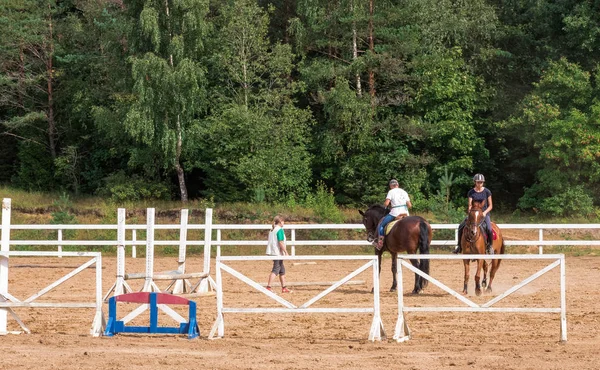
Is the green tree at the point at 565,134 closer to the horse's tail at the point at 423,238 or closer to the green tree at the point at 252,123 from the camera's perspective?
the green tree at the point at 252,123

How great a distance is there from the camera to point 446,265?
26.7 metres

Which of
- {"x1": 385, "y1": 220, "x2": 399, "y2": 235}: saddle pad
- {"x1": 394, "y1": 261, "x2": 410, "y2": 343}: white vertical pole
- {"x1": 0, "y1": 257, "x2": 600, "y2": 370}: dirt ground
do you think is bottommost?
{"x1": 0, "y1": 257, "x2": 600, "y2": 370}: dirt ground

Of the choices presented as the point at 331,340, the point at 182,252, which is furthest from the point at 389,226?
the point at 331,340

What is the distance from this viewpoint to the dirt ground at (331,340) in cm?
1083

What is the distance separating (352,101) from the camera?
142 feet

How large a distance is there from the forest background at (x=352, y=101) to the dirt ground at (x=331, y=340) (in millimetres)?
24028

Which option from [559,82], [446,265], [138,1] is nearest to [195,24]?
[138,1]

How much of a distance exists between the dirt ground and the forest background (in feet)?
78.8

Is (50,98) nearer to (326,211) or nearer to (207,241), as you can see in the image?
(326,211)

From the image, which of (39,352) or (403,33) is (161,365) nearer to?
(39,352)

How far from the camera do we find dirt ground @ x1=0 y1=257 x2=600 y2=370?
35.5 ft

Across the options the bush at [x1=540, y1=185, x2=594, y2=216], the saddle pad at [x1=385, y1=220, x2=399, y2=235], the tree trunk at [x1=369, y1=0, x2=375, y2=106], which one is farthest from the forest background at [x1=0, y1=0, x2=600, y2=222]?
the saddle pad at [x1=385, y1=220, x2=399, y2=235]

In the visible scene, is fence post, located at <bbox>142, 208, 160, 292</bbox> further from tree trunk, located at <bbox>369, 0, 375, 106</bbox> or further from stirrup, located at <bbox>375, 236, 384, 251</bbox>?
tree trunk, located at <bbox>369, 0, 375, 106</bbox>

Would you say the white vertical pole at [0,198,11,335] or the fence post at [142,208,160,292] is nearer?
the white vertical pole at [0,198,11,335]
